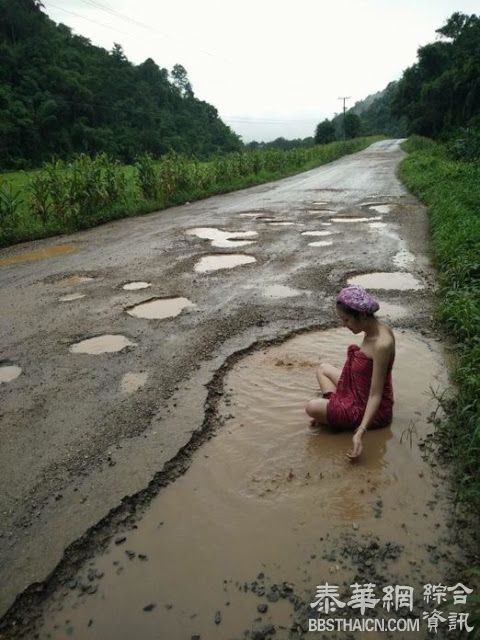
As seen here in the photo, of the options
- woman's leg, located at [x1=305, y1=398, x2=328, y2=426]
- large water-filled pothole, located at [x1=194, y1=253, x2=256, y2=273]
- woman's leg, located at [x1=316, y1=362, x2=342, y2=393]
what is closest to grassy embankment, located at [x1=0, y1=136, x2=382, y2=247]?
large water-filled pothole, located at [x1=194, y1=253, x2=256, y2=273]

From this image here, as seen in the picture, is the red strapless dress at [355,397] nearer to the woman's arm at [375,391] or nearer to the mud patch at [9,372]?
the woman's arm at [375,391]

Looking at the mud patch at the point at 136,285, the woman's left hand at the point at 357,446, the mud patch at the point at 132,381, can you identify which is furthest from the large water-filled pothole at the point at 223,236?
the woman's left hand at the point at 357,446

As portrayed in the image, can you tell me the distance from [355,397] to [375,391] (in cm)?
18

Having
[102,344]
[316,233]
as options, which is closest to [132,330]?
[102,344]

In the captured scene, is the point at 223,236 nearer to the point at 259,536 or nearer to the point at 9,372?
the point at 9,372

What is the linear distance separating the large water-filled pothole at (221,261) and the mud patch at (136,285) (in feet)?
2.78

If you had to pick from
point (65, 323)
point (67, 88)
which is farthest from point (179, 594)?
point (67, 88)

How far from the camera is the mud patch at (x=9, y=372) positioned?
12.4 feet

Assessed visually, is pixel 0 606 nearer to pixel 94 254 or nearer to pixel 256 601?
pixel 256 601

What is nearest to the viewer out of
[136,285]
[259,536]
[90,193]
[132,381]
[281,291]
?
[259,536]

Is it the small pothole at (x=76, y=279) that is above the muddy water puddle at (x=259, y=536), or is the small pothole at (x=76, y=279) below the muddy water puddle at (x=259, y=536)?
above

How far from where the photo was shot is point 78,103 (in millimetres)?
38406

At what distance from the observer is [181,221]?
1053 centimetres

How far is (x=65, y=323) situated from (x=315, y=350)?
8.79 feet
